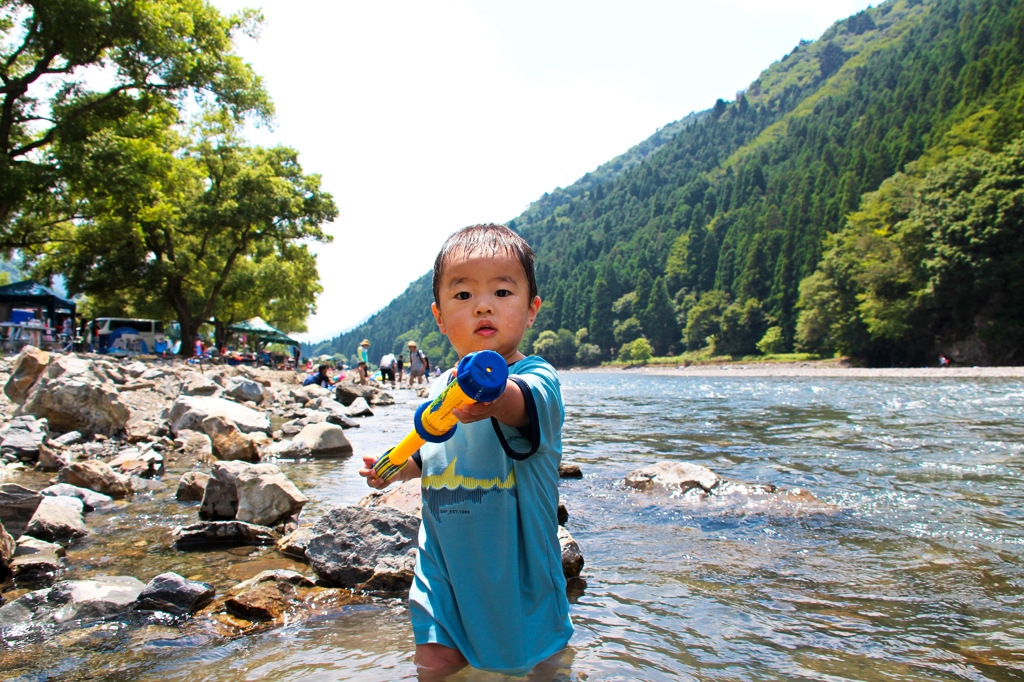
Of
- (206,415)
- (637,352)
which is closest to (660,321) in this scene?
(637,352)

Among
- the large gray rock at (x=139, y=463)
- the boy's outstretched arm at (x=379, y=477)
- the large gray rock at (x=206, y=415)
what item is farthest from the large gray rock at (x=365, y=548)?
the large gray rock at (x=206, y=415)

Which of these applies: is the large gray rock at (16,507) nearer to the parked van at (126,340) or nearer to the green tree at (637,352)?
the parked van at (126,340)

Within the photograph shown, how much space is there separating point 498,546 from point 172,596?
2.31 m

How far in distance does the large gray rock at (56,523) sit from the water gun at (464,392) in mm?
4068

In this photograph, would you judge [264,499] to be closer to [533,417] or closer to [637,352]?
[533,417]

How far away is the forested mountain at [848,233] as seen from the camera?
4772 centimetres

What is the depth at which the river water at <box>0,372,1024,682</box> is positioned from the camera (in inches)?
100.0

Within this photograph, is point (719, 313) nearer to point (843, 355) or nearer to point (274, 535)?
point (843, 355)

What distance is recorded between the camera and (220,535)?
13.9ft

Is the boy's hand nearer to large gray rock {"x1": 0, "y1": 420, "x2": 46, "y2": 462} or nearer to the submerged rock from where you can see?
the submerged rock

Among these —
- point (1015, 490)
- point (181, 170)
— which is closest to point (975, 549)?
point (1015, 490)

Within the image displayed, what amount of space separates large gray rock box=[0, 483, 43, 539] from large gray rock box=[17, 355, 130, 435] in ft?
14.4

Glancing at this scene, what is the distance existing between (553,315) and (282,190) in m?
125

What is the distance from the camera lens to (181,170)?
22.1 m
